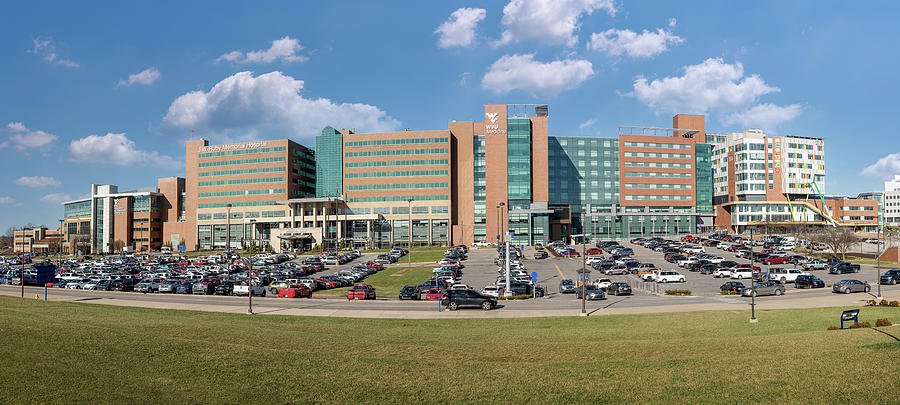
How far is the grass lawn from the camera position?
5975cm

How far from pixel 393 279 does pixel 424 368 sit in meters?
55.5

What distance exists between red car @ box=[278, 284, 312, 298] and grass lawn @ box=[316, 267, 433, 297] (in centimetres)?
368

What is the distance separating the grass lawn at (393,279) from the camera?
59.8 m

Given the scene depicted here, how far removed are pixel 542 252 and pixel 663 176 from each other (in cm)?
8106

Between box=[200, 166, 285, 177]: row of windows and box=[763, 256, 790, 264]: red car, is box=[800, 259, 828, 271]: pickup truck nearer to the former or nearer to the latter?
box=[763, 256, 790, 264]: red car

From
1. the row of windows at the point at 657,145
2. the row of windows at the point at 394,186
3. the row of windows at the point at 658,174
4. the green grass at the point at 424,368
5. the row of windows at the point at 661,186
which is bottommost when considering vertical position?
the green grass at the point at 424,368

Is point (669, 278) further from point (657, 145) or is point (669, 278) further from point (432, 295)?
point (657, 145)

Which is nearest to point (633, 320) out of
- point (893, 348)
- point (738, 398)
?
point (893, 348)

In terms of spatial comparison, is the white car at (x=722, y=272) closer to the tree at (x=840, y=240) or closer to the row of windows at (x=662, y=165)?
the tree at (x=840, y=240)

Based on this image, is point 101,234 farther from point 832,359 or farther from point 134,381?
point 832,359

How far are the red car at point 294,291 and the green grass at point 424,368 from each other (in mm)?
29279

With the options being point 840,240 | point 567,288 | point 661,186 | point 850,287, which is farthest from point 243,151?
point 850,287

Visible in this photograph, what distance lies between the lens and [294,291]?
54594 mm

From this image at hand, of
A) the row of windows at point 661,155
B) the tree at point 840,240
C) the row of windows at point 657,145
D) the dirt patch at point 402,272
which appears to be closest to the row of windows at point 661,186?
the row of windows at point 661,155
